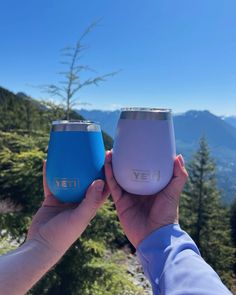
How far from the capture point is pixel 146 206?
1.13 meters

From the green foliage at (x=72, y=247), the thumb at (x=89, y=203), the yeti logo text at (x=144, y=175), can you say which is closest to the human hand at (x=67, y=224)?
the thumb at (x=89, y=203)

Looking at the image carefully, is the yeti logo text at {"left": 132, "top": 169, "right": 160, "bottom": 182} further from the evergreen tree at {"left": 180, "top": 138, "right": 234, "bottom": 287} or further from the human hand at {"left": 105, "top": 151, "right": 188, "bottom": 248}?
the evergreen tree at {"left": 180, "top": 138, "right": 234, "bottom": 287}

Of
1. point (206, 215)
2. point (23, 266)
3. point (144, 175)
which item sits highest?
point (144, 175)

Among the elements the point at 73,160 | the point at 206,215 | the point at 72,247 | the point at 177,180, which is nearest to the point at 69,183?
the point at 73,160

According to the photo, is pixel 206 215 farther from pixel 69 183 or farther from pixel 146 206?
pixel 69 183

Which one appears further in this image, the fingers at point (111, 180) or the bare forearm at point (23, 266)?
the fingers at point (111, 180)

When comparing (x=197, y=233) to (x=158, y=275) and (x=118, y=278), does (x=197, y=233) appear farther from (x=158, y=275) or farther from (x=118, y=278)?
(x=158, y=275)

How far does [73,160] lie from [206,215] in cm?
1776

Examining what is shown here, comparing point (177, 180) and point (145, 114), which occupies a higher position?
point (145, 114)

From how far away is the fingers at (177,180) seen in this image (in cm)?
107

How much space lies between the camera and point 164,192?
3.52 feet

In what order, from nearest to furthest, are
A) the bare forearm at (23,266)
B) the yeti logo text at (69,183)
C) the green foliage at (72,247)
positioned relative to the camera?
the bare forearm at (23,266)
the yeti logo text at (69,183)
the green foliage at (72,247)

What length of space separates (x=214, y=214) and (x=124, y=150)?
17771mm

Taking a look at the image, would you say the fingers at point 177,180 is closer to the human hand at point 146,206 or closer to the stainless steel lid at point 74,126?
the human hand at point 146,206
